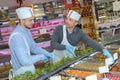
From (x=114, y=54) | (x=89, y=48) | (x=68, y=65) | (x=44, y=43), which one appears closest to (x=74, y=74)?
(x=68, y=65)

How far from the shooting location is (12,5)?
8328 millimetres

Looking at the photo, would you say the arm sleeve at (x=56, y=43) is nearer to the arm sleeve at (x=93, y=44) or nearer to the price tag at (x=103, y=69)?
the arm sleeve at (x=93, y=44)

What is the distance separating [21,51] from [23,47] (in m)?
0.11

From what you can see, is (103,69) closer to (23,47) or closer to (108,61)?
(108,61)

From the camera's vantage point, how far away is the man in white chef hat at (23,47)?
3.78m

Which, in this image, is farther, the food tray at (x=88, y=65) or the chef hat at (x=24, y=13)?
the chef hat at (x=24, y=13)

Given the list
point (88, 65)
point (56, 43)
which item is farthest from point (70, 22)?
point (88, 65)

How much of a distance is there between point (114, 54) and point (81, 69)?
26.1 inches

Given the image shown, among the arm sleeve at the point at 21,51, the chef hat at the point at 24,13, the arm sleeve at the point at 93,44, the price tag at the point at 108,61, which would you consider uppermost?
the chef hat at the point at 24,13

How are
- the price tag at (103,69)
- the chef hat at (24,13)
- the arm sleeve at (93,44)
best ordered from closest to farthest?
the price tag at (103,69)
the chef hat at (24,13)
the arm sleeve at (93,44)

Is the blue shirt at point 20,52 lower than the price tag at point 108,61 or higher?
higher

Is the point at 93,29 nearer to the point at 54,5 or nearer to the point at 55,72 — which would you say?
the point at 54,5

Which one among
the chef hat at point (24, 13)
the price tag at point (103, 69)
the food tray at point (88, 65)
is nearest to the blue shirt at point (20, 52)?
the chef hat at point (24, 13)

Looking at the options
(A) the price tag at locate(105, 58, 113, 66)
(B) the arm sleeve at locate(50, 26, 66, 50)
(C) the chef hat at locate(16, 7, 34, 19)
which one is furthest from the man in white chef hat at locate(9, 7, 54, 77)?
(A) the price tag at locate(105, 58, 113, 66)
